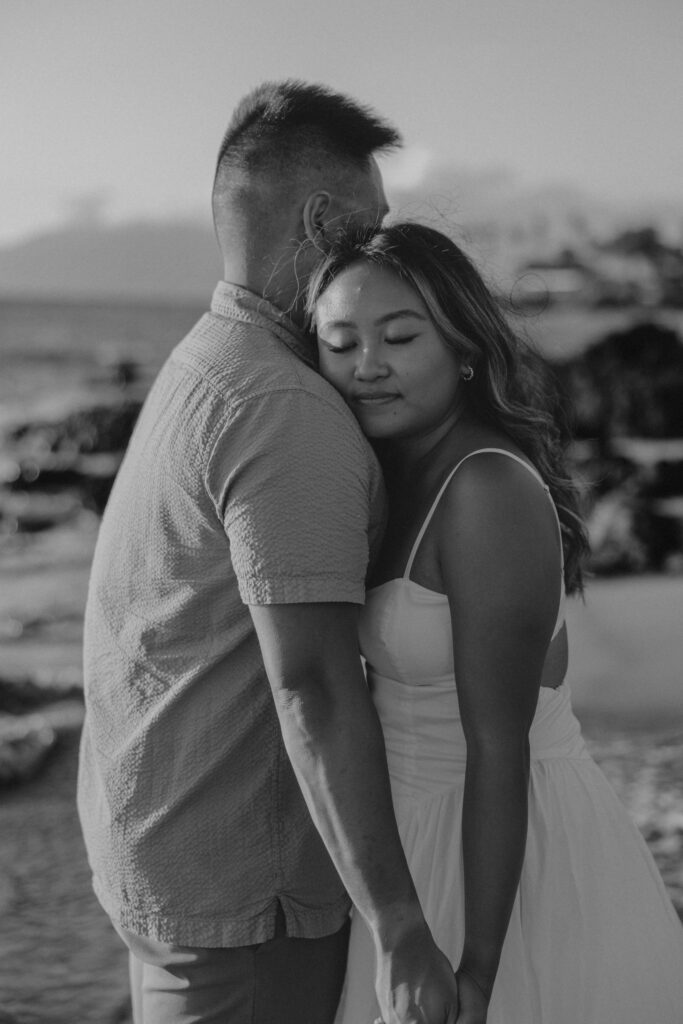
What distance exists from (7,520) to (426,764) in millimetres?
12628

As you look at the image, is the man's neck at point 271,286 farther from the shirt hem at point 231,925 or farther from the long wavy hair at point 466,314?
the shirt hem at point 231,925

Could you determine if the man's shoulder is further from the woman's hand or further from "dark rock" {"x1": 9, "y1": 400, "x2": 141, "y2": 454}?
"dark rock" {"x1": 9, "y1": 400, "x2": 141, "y2": 454}

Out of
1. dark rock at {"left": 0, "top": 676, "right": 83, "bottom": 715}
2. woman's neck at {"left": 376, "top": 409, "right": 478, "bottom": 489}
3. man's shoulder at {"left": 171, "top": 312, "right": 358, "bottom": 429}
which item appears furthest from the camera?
dark rock at {"left": 0, "top": 676, "right": 83, "bottom": 715}

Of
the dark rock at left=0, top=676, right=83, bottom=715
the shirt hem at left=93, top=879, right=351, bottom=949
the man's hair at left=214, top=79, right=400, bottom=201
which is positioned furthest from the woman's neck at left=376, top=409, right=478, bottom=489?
the dark rock at left=0, top=676, right=83, bottom=715

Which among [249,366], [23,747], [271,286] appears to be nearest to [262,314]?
[271,286]

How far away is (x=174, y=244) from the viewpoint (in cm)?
3353

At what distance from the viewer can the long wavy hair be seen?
1.71m

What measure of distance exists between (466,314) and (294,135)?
0.45 m

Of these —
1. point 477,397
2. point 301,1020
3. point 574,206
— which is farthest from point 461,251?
point 574,206

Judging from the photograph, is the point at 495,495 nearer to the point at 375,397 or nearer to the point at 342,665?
the point at 375,397

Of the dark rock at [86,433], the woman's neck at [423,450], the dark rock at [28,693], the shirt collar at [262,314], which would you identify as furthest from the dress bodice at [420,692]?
the dark rock at [86,433]

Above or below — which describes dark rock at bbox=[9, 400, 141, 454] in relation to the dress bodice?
below

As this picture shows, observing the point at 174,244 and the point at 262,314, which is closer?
the point at 262,314

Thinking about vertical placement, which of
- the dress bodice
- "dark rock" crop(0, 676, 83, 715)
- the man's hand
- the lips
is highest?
the lips
